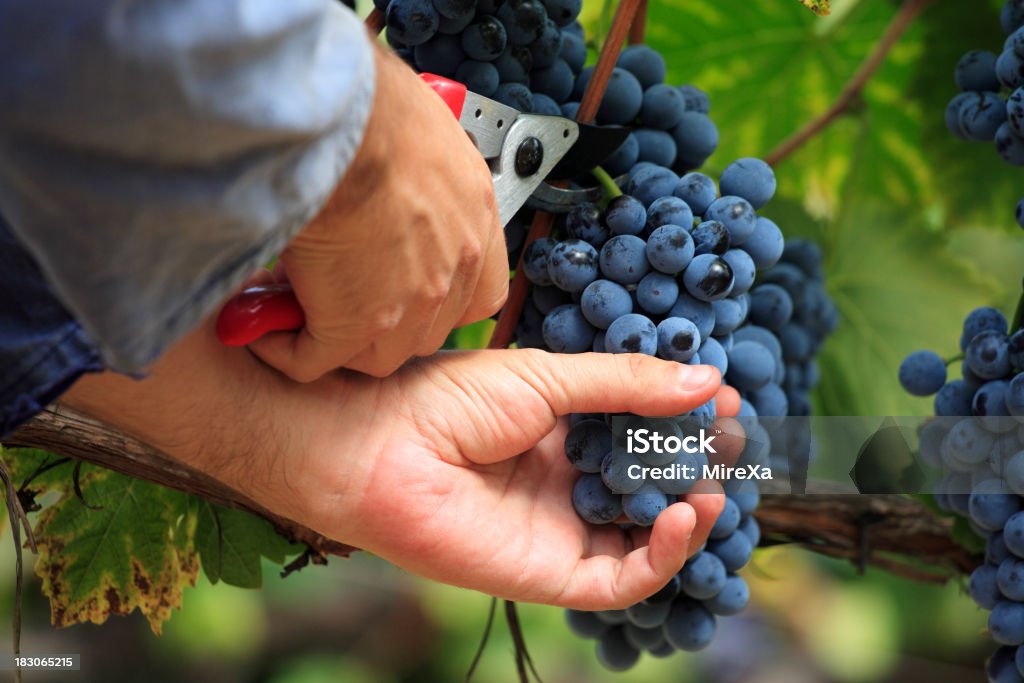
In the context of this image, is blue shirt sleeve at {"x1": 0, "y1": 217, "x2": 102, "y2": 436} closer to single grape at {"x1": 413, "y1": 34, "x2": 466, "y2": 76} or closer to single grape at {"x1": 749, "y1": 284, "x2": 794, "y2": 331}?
single grape at {"x1": 413, "y1": 34, "x2": 466, "y2": 76}

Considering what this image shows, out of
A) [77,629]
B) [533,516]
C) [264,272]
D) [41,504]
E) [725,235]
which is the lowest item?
[77,629]

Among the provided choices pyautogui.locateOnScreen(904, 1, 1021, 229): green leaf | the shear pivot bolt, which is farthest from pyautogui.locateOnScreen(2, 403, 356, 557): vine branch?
pyautogui.locateOnScreen(904, 1, 1021, 229): green leaf

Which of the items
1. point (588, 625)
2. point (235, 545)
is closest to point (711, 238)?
point (588, 625)

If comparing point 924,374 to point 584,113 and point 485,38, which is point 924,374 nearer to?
point 584,113

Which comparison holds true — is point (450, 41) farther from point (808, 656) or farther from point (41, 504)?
point (808, 656)

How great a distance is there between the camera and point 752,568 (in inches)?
46.3

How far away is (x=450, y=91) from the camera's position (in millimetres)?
696

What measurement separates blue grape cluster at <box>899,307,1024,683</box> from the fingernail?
10.6 inches

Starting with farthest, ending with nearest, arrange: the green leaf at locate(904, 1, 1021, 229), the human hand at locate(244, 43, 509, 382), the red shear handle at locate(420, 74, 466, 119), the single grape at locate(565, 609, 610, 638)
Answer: the green leaf at locate(904, 1, 1021, 229), the single grape at locate(565, 609, 610, 638), the red shear handle at locate(420, 74, 466, 119), the human hand at locate(244, 43, 509, 382)

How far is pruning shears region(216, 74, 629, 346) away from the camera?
0.65 m

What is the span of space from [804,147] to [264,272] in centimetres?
87

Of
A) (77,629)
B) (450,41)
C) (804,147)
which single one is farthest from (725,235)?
(77,629)

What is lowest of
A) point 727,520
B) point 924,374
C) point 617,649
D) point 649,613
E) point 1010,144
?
point 617,649

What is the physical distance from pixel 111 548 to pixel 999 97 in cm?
95
